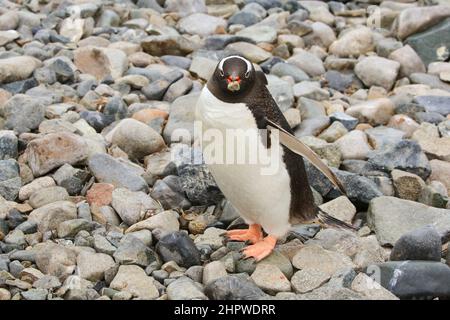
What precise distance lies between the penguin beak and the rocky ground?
805mm

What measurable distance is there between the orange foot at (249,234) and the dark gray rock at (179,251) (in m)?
0.33

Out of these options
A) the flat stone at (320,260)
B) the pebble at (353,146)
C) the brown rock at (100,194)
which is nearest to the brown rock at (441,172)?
the pebble at (353,146)

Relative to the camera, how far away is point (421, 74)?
643cm

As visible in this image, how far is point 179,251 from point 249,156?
595mm

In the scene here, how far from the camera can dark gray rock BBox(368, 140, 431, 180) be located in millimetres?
4664

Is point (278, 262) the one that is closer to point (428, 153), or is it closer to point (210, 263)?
point (210, 263)

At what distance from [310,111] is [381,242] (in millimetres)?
1714

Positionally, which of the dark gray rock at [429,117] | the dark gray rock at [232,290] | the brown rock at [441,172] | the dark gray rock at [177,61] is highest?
the dark gray rock at [232,290]

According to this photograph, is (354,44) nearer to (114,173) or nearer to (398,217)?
(398,217)

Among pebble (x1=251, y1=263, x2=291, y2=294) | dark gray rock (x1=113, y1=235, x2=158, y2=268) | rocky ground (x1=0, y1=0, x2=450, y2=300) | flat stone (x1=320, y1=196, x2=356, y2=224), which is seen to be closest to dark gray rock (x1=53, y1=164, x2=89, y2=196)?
rocky ground (x1=0, y1=0, x2=450, y2=300)

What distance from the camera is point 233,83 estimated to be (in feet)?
11.2

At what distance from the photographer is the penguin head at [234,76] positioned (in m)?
3.42

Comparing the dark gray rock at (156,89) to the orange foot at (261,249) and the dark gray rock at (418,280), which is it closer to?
the orange foot at (261,249)

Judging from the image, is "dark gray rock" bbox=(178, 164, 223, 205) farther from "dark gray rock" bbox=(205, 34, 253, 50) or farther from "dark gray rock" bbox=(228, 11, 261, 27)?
"dark gray rock" bbox=(228, 11, 261, 27)
